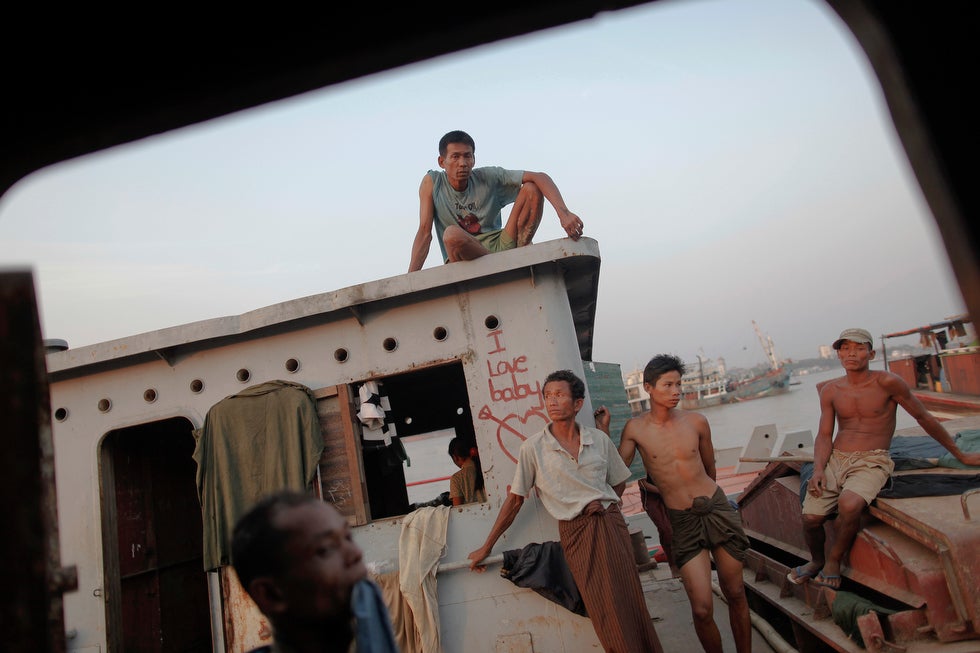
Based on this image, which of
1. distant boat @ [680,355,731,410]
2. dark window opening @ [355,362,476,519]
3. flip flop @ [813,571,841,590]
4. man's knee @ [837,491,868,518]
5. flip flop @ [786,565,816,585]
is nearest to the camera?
man's knee @ [837,491,868,518]

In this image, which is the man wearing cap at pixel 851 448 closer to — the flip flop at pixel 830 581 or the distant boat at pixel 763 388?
the flip flop at pixel 830 581

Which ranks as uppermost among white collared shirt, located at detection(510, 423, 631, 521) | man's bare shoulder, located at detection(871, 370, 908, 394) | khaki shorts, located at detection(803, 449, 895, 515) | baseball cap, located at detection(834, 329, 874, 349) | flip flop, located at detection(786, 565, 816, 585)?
baseball cap, located at detection(834, 329, 874, 349)

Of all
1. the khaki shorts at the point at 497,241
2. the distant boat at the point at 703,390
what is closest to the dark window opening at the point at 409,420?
the khaki shorts at the point at 497,241

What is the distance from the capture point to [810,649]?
4629 millimetres

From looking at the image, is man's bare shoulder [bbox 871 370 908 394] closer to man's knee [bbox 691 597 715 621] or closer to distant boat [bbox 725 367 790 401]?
man's knee [bbox 691 597 715 621]

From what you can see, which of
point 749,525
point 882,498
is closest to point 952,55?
point 882,498

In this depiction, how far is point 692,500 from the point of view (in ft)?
14.5

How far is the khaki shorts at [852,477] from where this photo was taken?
170 inches

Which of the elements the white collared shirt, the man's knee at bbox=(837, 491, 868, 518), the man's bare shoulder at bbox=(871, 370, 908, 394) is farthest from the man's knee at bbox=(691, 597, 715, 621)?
the man's bare shoulder at bbox=(871, 370, 908, 394)

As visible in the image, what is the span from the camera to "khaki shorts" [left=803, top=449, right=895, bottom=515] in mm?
4324

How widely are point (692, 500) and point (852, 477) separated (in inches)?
→ 45.1

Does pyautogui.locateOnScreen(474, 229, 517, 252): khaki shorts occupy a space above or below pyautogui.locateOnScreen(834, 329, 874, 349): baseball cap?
above

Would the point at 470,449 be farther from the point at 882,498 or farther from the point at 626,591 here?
the point at 882,498

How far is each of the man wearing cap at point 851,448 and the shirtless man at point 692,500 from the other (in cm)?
73
